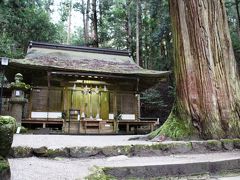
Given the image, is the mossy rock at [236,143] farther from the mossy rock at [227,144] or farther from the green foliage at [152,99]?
the green foliage at [152,99]

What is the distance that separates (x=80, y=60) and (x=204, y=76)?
10.7 m

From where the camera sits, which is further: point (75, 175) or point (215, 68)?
point (215, 68)

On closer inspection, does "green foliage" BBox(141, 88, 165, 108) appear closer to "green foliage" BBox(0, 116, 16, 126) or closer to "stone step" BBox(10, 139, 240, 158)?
"stone step" BBox(10, 139, 240, 158)

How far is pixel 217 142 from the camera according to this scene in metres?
4.14

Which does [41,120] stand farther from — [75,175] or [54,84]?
[75,175]

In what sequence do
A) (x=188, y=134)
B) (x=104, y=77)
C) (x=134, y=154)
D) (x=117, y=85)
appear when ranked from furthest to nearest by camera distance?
(x=117, y=85)
(x=104, y=77)
(x=188, y=134)
(x=134, y=154)

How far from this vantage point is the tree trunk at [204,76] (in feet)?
15.0

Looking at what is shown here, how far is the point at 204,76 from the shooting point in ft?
15.4

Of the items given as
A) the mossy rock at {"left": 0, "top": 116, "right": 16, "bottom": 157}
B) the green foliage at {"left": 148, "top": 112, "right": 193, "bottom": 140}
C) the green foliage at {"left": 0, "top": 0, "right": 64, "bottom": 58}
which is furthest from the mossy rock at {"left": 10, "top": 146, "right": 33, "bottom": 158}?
the green foliage at {"left": 0, "top": 0, "right": 64, "bottom": 58}

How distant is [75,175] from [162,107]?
19779 millimetres

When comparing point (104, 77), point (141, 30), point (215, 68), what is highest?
point (141, 30)

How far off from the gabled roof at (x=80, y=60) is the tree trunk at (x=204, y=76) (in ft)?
25.6

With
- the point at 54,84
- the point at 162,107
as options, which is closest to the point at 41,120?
the point at 54,84

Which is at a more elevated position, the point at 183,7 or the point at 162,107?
the point at 183,7
